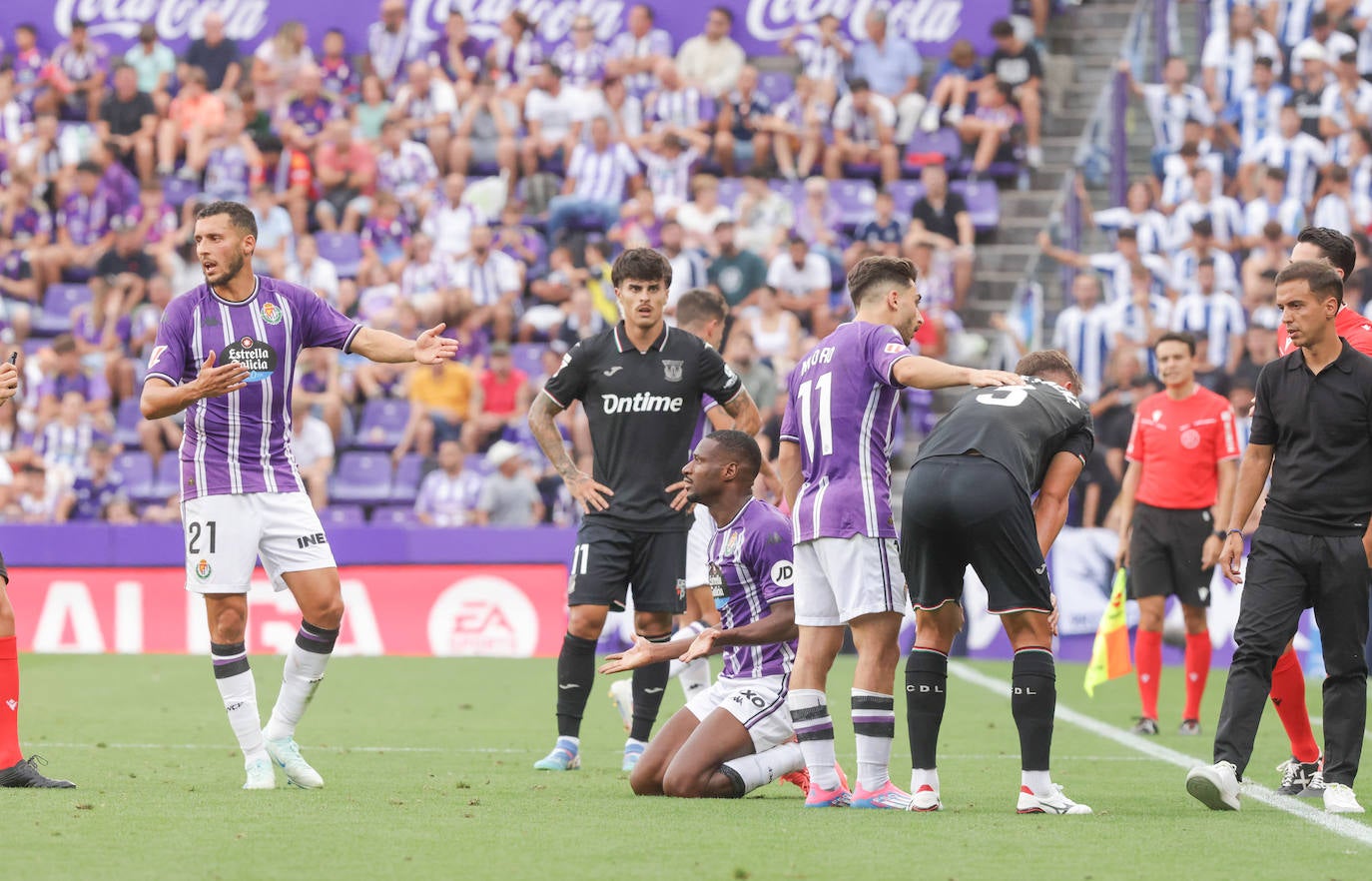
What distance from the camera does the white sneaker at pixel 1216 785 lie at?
23.2 feet

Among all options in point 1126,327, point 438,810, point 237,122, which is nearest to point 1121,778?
point 438,810

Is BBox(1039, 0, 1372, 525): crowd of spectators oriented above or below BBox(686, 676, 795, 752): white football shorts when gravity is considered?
above

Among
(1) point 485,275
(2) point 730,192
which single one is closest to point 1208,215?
(2) point 730,192

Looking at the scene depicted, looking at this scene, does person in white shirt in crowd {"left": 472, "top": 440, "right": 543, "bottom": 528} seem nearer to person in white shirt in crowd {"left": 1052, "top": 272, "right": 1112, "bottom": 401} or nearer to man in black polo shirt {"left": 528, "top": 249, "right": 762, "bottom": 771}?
person in white shirt in crowd {"left": 1052, "top": 272, "right": 1112, "bottom": 401}

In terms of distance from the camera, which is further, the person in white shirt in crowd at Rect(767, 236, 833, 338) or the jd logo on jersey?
the person in white shirt in crowd at Rect(767, 236, 833, 338)

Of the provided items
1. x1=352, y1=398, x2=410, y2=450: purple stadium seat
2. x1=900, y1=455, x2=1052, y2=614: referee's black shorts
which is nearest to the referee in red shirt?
x1=900, y1=455, x2=1052, y2=614: referee's black shorts

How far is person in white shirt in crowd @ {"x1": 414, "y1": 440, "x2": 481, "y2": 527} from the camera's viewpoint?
17.5 meters

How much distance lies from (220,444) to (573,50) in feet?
51.1

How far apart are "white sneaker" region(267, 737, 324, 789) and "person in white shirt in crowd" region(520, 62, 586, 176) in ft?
47.2

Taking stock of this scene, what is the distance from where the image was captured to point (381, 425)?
62.2 feet

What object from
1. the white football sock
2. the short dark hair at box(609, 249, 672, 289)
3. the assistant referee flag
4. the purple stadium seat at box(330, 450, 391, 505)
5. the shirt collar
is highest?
the short dark hair at box(609, 249, 672, 289)

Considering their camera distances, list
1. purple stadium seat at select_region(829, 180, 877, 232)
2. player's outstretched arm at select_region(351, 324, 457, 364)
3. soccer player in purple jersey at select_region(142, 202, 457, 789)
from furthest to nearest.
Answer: purple stadium seat at select_region(829, 180, 877, 232), player's outstretched arm at select_region(351, 324, 457, 364), soccer player in purple jersey at select_region(142, 202, 457, 789)

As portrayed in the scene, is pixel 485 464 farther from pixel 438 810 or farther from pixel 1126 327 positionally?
pixel 438 810

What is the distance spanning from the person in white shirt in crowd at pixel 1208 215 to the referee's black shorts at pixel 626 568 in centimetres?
1134
